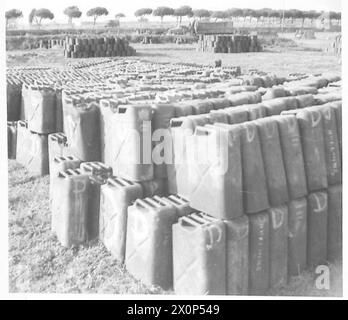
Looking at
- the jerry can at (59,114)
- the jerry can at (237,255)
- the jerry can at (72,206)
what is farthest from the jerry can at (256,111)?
the jerry can at (59,114)

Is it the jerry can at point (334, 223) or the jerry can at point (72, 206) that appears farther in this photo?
the jerry can at point (72, 206)

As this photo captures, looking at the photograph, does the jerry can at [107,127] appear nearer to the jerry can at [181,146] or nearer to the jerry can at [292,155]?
the jerry can at [181,146]

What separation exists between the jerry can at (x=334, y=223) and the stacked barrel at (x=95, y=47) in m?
19.5

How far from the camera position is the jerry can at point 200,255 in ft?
10.5

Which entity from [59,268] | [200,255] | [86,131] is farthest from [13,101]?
[200,255]

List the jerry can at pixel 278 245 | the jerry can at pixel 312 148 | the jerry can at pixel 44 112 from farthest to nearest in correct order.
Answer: the jerry can at pixel 44 112 → the jerry can at pixel 312 148 → the jerry can at pixel 278 245

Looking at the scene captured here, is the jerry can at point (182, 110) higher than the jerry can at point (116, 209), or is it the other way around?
the jerry can at point (182, 110)

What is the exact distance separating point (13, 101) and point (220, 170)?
5.56 metres

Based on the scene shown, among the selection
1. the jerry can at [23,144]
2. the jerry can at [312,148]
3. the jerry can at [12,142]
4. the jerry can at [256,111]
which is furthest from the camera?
the jerry can at [12,142]

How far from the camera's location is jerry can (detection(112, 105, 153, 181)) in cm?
391

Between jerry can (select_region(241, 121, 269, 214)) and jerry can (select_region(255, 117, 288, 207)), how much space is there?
0.26 ft

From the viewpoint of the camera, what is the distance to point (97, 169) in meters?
4.45

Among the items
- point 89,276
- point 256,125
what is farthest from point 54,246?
point 256,125
